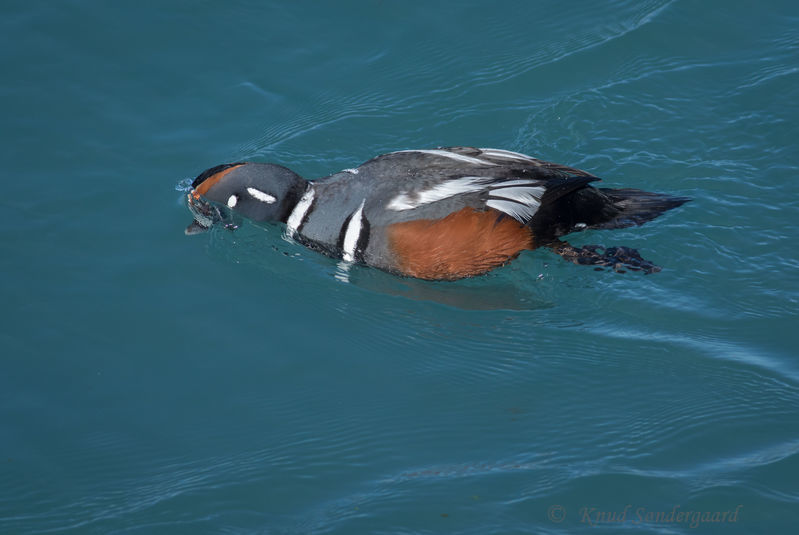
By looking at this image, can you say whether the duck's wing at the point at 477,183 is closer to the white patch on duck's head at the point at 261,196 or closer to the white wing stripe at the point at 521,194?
the white wing stripe at the point at 521,194

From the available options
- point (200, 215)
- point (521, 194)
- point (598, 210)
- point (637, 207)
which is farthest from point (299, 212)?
point (637, 207)

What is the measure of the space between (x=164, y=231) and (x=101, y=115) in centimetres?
180

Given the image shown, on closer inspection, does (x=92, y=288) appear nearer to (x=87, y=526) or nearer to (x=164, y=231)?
(x=164, y=231)

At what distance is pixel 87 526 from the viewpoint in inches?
157

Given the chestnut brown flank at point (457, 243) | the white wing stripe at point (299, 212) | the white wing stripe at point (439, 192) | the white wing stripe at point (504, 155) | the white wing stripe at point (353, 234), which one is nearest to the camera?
the chestnut brown flank at point (457, 243)

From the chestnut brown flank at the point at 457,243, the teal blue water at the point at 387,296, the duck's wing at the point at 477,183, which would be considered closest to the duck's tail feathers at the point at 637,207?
the teal blue water at the point at 387,296

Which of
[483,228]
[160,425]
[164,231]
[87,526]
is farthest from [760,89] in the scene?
[87,526]

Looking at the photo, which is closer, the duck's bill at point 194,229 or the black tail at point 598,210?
the black tail at point 598,210

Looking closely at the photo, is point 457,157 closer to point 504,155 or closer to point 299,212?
point 504,155

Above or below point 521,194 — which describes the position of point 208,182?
above

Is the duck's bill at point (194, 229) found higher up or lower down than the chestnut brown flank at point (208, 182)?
lower down

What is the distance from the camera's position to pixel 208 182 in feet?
21.1

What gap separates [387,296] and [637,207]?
214 cm

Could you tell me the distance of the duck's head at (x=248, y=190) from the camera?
6.38 m
